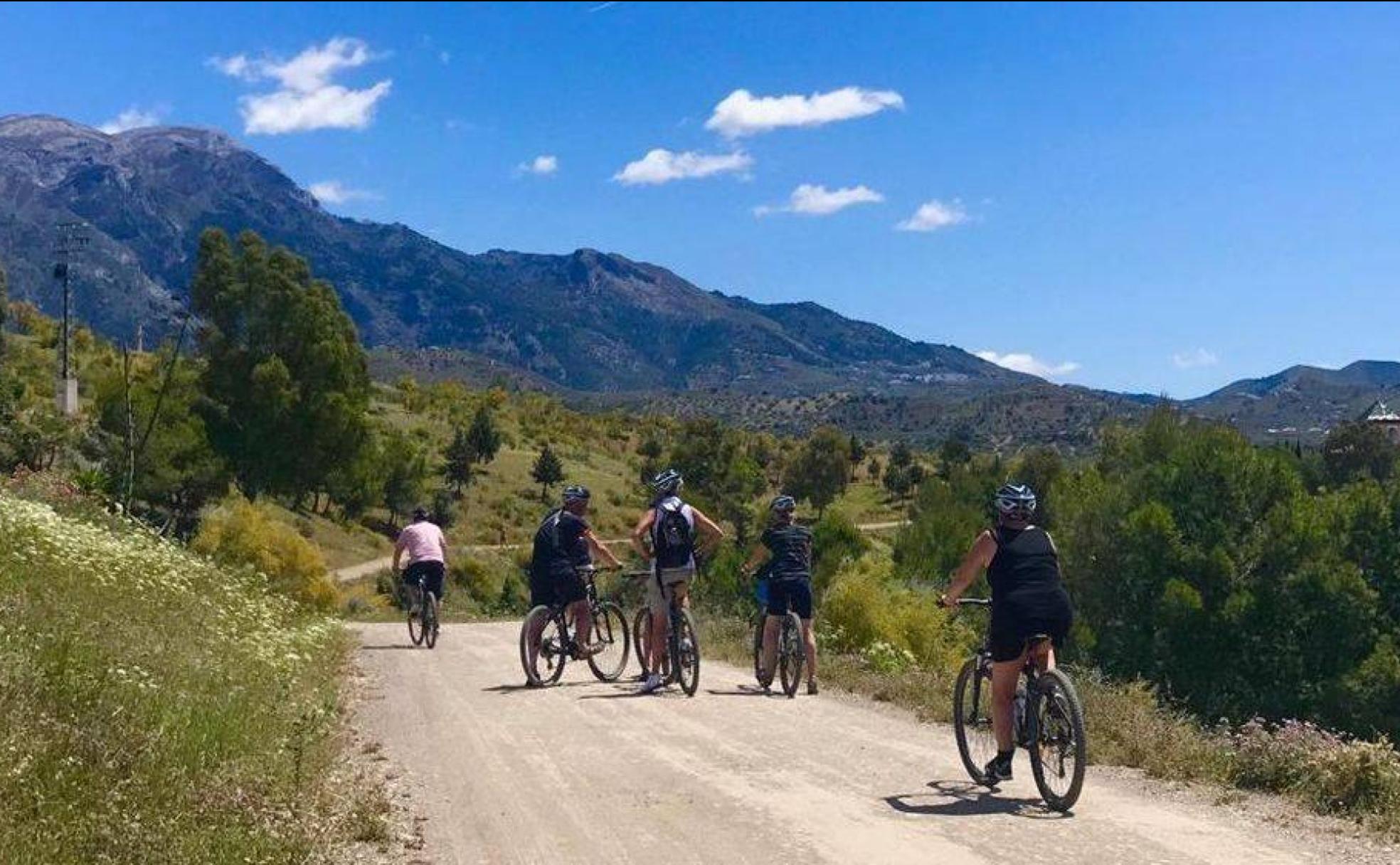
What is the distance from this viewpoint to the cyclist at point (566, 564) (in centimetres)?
1302

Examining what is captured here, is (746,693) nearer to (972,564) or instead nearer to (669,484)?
(669,484)

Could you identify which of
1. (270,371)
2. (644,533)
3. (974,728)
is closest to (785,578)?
(644,533)

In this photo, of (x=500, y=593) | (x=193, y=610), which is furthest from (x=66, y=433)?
(x=193, y=610)

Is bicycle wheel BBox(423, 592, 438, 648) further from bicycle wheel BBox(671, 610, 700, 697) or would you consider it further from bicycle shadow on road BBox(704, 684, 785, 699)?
bicycle wheel BBox(671, 610, 700, 697)

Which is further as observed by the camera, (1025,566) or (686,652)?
(686,652)

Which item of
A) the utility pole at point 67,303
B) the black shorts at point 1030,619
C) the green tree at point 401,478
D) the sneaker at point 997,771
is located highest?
the utility pole at point 67,303

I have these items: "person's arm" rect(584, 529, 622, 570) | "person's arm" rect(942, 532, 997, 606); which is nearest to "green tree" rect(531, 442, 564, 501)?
"person's arm" rect(584, 529, 622, 570)

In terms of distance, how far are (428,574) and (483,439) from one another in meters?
56.5

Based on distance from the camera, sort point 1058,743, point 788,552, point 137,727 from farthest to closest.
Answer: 1. point 788,552
2. point 1058,743
3. point 137,727

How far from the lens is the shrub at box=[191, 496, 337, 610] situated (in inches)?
1163

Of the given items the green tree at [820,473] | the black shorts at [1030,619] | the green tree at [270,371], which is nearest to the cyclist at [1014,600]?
the black shorts at [1030,619]

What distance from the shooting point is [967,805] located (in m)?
7.83

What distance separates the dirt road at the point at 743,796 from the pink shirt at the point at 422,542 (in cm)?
635

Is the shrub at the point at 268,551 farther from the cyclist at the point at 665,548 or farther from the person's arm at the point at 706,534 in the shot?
the person's arm at the point at 706,534
